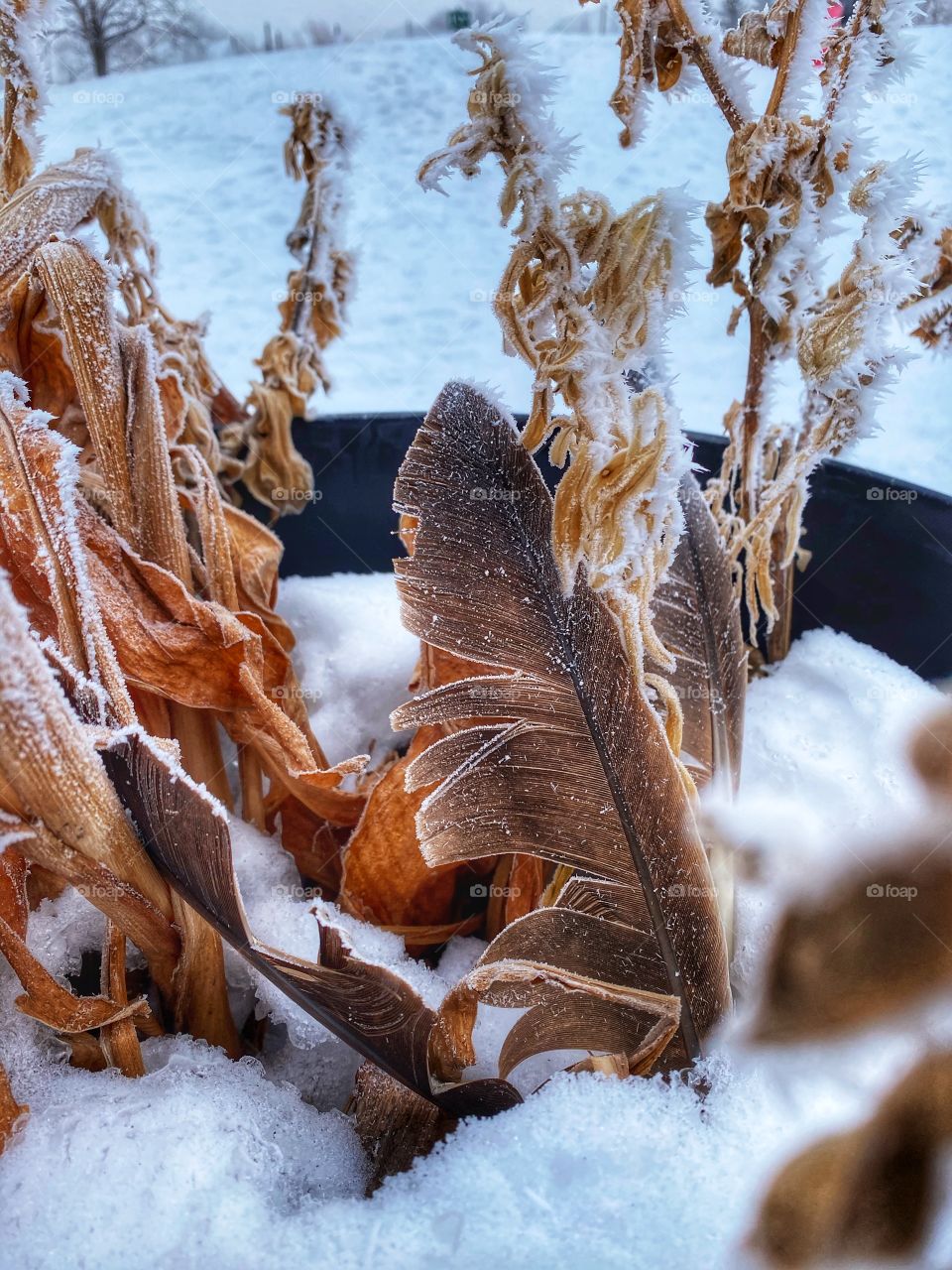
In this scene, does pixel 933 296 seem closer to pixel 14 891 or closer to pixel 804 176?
pixel 804 176

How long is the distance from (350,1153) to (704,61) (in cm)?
43

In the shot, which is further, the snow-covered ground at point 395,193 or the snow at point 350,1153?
the snow-covered ground at point 395,193

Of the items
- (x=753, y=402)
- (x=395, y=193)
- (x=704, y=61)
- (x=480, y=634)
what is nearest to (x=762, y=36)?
(x=704, y=61)

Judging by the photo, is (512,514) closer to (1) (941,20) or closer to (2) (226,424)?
(2) (226,424)

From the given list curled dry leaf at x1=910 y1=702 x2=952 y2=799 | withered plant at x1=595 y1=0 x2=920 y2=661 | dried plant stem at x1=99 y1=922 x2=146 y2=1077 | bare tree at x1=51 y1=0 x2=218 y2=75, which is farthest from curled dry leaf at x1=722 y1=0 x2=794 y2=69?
bare tree at x1=51 y1=0 x2=218 y2=75

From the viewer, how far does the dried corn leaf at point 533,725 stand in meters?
0.32

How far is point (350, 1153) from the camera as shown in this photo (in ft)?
1.05

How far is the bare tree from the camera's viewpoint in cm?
97

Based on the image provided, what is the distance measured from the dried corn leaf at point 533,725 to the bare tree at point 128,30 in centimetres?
85

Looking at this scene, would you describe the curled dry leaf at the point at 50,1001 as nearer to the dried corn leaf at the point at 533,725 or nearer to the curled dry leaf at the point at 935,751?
the dried corn leaf at the point at 533,725

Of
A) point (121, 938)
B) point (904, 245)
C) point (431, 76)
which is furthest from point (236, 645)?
point (431, 76)

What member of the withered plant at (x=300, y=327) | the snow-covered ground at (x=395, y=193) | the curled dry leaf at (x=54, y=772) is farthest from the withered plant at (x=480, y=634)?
the snow-covered ground at (x=395, y=193)

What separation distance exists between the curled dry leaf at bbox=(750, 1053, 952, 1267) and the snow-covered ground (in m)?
0.48

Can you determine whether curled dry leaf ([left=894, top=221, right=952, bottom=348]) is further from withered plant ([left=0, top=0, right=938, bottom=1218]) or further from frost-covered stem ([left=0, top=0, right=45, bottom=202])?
frost-covered stem ([left=0, top=0, right=45, bottom=202])
